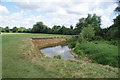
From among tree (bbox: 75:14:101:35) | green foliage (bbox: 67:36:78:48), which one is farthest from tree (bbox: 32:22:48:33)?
green foliage (bbox: 67:36:78:48)

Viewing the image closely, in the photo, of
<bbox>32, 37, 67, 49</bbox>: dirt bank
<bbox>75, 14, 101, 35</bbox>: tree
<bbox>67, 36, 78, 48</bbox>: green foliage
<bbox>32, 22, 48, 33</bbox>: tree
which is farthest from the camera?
<bbox>32, 22, 48, 33</bbox>: tree

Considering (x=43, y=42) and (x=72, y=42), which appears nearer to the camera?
(x=72, y=42)

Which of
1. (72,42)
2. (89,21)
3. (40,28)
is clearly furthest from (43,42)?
(40,28)

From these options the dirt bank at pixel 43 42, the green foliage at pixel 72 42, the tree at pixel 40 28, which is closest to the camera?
the green foliage at pixel 72 42

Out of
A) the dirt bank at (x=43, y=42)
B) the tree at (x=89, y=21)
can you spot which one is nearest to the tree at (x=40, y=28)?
the tree at (x=89, y=21)

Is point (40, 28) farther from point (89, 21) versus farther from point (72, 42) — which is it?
point (72, 42)

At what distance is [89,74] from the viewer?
6.04 metres

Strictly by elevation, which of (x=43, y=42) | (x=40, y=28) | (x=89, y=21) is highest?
(x=89, y=21)

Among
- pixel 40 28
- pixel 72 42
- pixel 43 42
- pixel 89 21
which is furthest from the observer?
pixel 40 28

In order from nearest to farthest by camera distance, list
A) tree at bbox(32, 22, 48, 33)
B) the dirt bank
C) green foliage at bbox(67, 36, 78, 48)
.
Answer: green foliage at bbox(67, 36, 78, 48), the dirt bank, tree at bbox(32, 22, 48, 33)

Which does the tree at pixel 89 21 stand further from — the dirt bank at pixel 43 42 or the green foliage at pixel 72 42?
the dirt bank at pixel 43 42

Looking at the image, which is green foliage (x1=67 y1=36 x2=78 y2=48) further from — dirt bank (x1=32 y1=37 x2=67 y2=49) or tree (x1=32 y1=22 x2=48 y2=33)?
tree (x1=32 y1=22 x2=48 y2=33)

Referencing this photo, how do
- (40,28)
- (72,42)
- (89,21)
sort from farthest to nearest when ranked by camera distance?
(40,28) < (89,21) < (72,42)

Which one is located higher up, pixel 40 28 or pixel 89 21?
pixel 89 21
